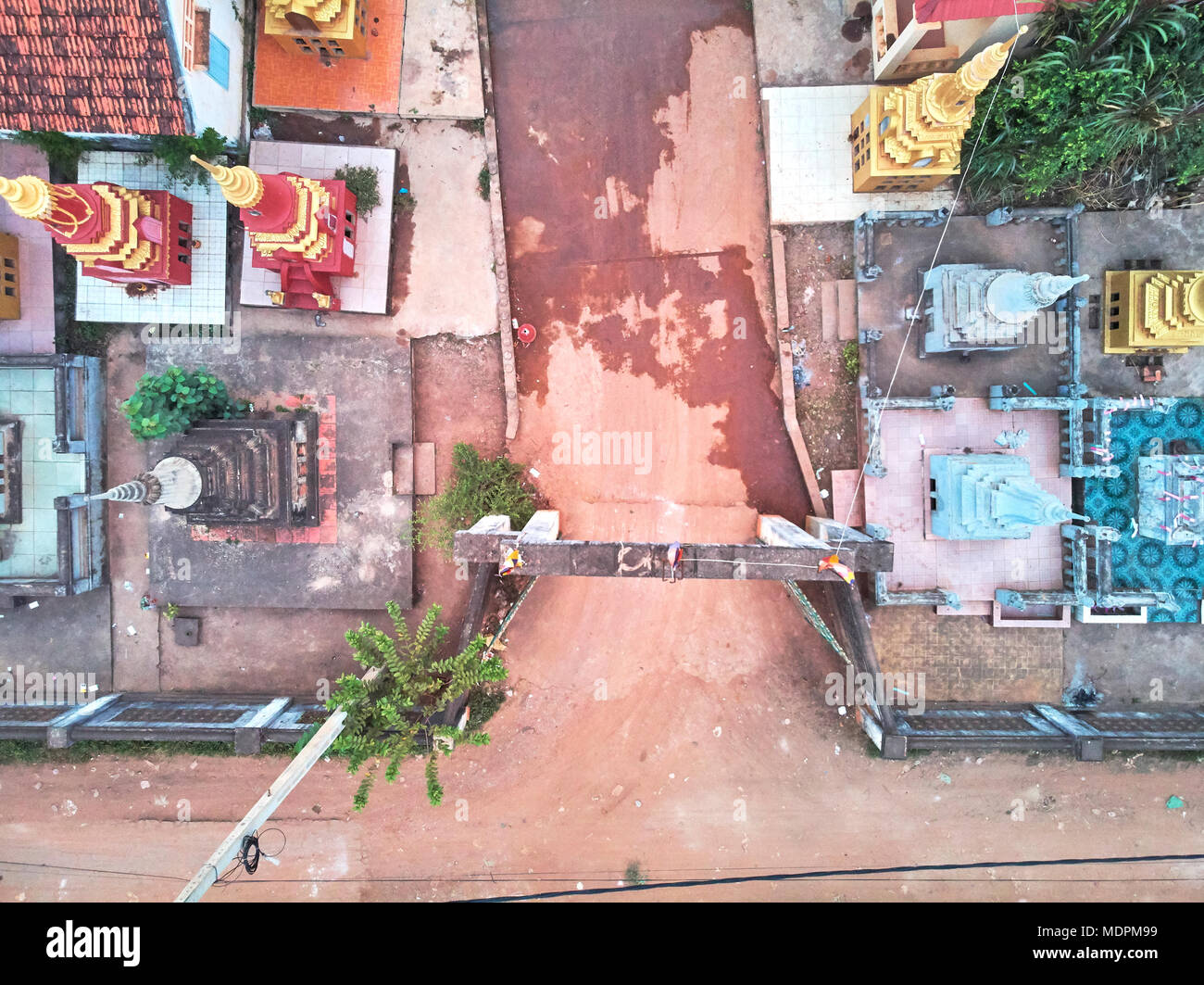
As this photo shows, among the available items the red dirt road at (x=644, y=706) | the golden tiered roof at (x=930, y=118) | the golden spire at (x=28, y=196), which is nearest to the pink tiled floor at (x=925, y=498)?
the red dirt road at (x=644, y=706)

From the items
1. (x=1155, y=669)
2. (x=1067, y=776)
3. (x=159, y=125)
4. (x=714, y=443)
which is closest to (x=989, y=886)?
(x=1067, y=776)

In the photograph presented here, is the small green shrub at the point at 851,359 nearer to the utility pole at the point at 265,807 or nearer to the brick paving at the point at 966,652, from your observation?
the brick paving at the point at 966,652

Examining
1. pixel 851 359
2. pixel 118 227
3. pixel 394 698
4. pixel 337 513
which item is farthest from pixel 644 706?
pixel 118 227

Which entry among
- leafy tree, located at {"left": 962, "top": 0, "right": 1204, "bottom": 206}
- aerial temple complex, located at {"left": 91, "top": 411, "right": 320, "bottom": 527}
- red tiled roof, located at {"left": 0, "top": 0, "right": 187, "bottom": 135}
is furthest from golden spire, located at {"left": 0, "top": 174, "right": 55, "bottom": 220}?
leafy tree, located at {"left": 962, "top": 0, "right": 1204, "bottom": 206}

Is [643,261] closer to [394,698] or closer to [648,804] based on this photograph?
[394,698]

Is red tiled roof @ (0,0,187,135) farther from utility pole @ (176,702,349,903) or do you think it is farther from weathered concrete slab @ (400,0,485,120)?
utility pole @ (176,702,349,903)

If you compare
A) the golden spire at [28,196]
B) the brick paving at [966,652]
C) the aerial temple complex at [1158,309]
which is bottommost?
the brick paving at [966,652]

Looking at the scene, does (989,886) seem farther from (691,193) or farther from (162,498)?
(162,498)
